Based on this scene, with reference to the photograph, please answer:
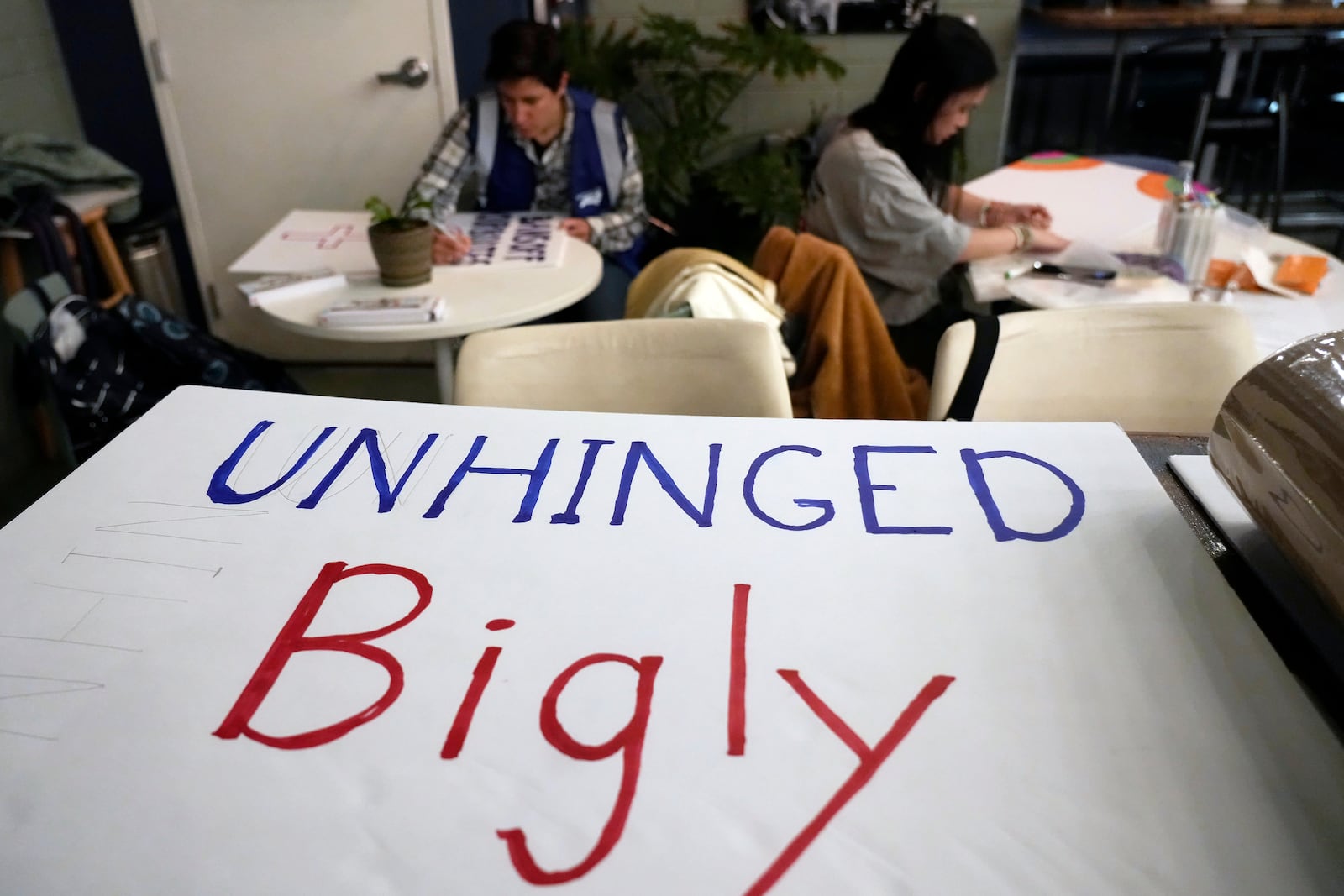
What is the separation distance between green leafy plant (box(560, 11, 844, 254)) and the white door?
2.15 feet

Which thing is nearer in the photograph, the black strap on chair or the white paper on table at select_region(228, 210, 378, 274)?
the black strap on chair

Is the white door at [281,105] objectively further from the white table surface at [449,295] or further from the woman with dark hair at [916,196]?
the woman with dark hair at [916,196]

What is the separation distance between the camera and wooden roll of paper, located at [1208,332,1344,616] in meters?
0.57

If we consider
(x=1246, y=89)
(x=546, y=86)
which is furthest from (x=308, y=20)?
(x=1246, y=89)

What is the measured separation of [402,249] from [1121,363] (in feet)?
4.19

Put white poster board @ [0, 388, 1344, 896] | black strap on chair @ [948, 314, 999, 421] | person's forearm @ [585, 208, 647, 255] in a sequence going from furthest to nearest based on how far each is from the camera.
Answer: person's forearm @ [585, 208, 647, 255] < black strap on chair @ [948, 314, 999, 421] < white poster board @ [0, 388, 1344, 896]

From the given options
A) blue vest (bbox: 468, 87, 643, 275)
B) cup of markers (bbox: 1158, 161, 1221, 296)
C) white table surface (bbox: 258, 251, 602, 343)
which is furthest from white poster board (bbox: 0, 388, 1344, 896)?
blue vest (bbox: 468, 87, 643, 275)

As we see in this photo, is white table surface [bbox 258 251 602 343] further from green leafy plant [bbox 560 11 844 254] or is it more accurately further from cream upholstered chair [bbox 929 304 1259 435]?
green leafy plant [bbox 560 11 844 254]

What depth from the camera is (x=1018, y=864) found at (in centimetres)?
49

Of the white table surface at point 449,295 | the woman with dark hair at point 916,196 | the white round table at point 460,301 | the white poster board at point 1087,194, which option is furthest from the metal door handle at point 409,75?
the white poster board at point 1087,194

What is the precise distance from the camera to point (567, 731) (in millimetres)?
562

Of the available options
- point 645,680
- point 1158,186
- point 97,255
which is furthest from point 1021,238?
point 97,255

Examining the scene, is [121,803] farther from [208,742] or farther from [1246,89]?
[1246,89]

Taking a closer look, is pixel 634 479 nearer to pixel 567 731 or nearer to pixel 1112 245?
pixel 567 731
